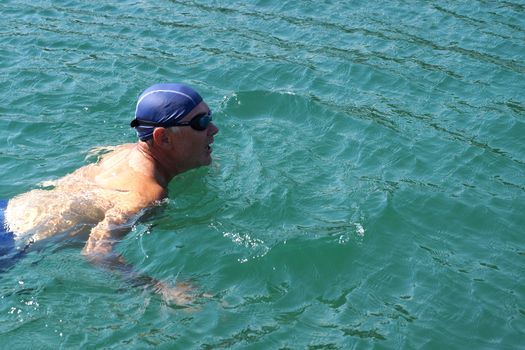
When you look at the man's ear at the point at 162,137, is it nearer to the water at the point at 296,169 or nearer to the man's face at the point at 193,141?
the man's face at the point at 193,141

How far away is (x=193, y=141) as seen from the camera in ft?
24.5

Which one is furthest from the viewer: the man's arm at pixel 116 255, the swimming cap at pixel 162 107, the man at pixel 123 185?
the swimming cap at pixel 162 107

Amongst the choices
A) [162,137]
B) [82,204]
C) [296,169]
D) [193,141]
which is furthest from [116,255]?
[296,169]

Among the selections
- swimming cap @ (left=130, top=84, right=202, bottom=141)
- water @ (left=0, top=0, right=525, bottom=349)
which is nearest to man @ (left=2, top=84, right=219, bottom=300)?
swimming cap @ (left=130, top=84, right=202, bottom=141)

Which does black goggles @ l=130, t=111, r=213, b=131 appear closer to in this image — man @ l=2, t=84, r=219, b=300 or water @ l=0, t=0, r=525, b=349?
man @ l=2, t=84, r=219, b=300

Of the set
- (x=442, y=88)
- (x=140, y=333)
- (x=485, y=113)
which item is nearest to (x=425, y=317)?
(x=140, y=333)

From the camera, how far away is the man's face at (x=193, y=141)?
7375mm

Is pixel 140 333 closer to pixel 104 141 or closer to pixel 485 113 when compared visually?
pixel 104 141

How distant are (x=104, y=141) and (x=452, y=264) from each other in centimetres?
438

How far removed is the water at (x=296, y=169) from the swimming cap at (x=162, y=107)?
76 cm

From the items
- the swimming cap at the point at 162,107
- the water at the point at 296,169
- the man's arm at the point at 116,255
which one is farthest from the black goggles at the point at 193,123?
the man's arm at the point at 116,255

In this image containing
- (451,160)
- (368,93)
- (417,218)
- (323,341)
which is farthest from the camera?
(368,93)

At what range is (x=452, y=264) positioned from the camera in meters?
6.99

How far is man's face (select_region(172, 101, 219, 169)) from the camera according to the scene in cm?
738
